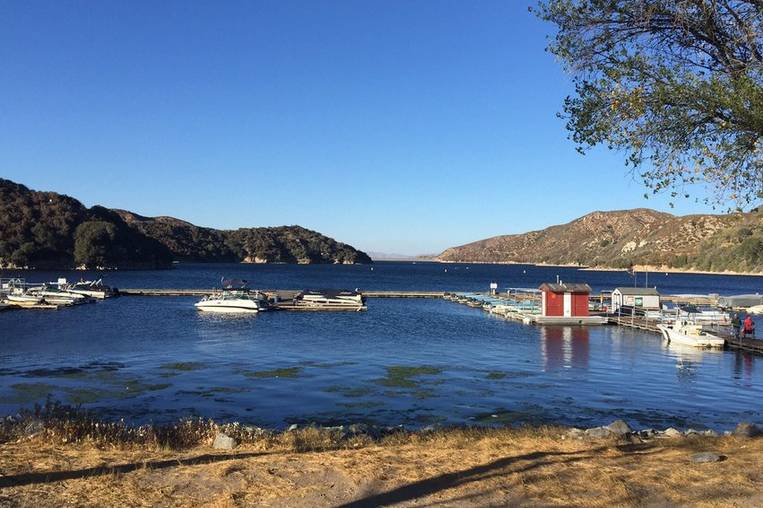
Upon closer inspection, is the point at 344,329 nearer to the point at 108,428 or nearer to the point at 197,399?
the point at 197,399

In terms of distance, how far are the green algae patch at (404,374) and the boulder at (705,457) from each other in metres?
15.3

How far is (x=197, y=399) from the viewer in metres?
21.5

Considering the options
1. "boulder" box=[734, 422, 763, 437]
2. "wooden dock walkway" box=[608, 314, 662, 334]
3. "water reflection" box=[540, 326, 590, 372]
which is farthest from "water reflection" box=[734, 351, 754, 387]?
"boulder" box=[734, 422, 763, 437]

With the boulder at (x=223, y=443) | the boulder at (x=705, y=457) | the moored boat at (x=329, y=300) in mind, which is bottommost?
the moored boat at (x=329, y=300)

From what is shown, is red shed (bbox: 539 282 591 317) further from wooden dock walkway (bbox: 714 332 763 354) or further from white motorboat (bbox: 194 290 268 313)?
white motorboat (bbox: 194 290 268 313)

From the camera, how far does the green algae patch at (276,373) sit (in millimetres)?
26656

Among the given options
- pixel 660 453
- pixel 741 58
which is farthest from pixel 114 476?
pixel 741 58

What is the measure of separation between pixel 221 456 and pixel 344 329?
39.3 meters

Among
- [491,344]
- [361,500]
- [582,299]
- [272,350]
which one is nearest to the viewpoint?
[361,500]

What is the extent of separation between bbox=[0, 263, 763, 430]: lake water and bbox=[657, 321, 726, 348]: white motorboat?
1353 millimetres

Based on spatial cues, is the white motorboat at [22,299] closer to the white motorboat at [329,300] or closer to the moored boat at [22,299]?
the moored boat at [22,299]

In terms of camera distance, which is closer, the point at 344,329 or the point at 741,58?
the point at 741,58

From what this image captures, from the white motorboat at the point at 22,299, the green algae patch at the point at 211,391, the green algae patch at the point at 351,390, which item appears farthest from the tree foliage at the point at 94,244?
the green algae patch at the point at 351,390

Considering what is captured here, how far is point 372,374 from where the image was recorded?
27672 mm
